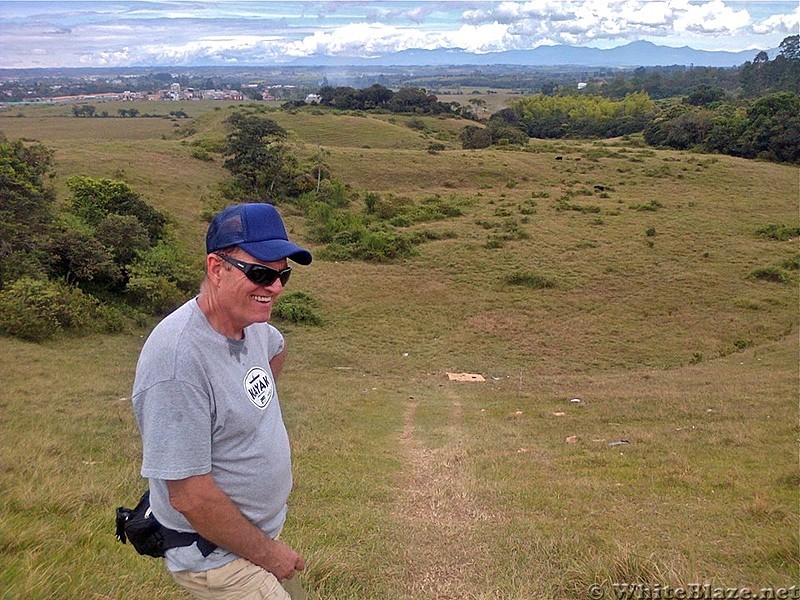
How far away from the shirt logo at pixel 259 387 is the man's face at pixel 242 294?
206mm

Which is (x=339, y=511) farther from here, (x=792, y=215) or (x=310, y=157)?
(x=310, y=157)

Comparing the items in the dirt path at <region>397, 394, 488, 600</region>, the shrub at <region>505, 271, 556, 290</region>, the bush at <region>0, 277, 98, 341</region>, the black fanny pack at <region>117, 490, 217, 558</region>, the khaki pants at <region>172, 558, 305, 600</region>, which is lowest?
the shrub at <region>505, 271, 556, 290</region>

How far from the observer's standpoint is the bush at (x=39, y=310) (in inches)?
666

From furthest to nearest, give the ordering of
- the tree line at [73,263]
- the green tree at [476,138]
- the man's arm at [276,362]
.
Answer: the green tree at [476,138] → the tree line at [73,263] → the man's arm at [276,362]

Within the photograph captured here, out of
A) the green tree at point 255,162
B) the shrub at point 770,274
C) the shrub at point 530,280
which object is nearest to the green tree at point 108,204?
the green tree at point 255,162

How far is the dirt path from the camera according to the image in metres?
4.34

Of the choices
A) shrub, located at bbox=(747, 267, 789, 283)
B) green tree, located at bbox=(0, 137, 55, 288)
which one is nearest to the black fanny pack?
green tree, located at bbox=(0, 137, 55, 288)

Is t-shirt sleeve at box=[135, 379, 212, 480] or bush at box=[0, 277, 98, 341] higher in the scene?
t-shirt sleeve at box=[135, 379, 212, 480]

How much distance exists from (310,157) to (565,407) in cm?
4699

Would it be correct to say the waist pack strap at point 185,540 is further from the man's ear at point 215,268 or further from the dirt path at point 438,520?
the dirt path at point 438,520

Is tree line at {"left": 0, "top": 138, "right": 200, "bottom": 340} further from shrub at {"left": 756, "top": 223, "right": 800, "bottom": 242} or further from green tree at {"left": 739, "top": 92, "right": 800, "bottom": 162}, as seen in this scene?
green tree at {"left": 739, "top": 92, "right": 800, "bottom": 162}

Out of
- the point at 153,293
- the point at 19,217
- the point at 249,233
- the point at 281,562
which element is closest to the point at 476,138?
the point at 153,293

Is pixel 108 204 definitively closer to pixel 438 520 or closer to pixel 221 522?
pixel 438 520

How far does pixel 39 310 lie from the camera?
1748cm
